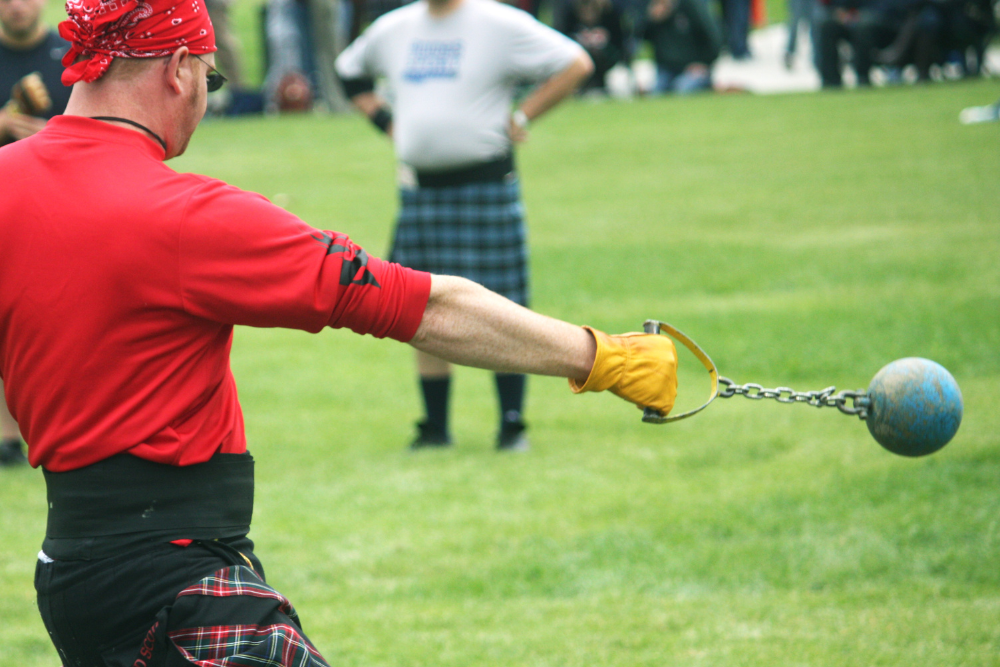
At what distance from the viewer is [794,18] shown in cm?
2042

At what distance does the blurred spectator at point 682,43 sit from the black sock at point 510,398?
13365mm

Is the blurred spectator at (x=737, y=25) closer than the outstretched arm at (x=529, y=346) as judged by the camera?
No

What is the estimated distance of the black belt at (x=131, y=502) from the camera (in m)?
2.11

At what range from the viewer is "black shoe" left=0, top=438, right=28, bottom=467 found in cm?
551

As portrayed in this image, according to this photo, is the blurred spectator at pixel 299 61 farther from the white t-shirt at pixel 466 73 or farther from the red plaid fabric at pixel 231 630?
the red plaid fabric at pixel 231 630

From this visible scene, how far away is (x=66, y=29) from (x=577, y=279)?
285 inches

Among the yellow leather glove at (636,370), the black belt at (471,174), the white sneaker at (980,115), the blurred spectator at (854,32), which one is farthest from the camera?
the blurred spectator at (854,32)

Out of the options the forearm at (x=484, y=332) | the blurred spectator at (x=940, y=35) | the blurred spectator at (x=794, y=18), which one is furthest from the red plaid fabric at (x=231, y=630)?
the blurred spectator at (x=794, y=18)

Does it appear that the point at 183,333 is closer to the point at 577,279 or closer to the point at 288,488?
the point at 288,488

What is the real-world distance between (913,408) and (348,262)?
1359mm

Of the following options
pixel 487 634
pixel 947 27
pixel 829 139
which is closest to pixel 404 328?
pixel 487 634

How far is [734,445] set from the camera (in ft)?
18.1

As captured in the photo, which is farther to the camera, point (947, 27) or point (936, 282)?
point (947, 27)

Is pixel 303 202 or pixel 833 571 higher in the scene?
pixel 833 571
